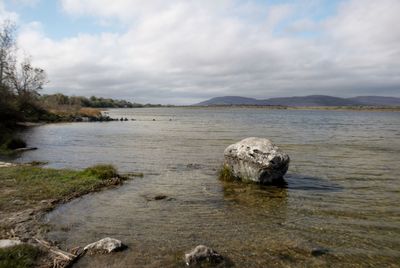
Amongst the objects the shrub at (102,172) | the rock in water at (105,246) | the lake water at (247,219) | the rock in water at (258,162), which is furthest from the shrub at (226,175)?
the rock in water at (105,246)

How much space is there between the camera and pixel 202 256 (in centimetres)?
840

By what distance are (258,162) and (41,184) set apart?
35.6 ft

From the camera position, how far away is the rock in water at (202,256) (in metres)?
8.33

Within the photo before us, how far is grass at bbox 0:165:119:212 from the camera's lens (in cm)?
1320

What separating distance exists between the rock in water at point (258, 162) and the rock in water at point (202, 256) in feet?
29.8

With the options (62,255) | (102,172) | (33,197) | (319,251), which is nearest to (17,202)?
(33,197)

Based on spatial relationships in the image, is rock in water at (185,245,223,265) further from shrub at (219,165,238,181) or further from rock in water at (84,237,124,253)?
shrub at (219,165,238,181)

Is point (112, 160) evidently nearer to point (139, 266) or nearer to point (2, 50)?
point (139, 266)

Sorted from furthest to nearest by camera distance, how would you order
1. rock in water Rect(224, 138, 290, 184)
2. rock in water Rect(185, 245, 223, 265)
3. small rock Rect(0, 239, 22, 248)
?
rock in water Rect(224, 138, 290, 184) → small rock Rect(0, 239, 22, 248) → rock in water Rect(185, 245, 223, 265)

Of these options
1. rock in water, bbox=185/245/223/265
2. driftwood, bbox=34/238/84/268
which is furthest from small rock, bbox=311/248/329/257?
driftwood, bbox=34/238/84/268

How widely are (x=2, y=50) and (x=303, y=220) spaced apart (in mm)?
65905

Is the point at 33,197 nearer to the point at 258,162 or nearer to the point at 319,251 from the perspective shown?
the point at 258,162

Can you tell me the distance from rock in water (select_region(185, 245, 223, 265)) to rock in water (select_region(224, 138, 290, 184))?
29.8 ft

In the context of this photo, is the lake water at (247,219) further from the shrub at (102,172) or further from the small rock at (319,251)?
the shrub at (102,172)
